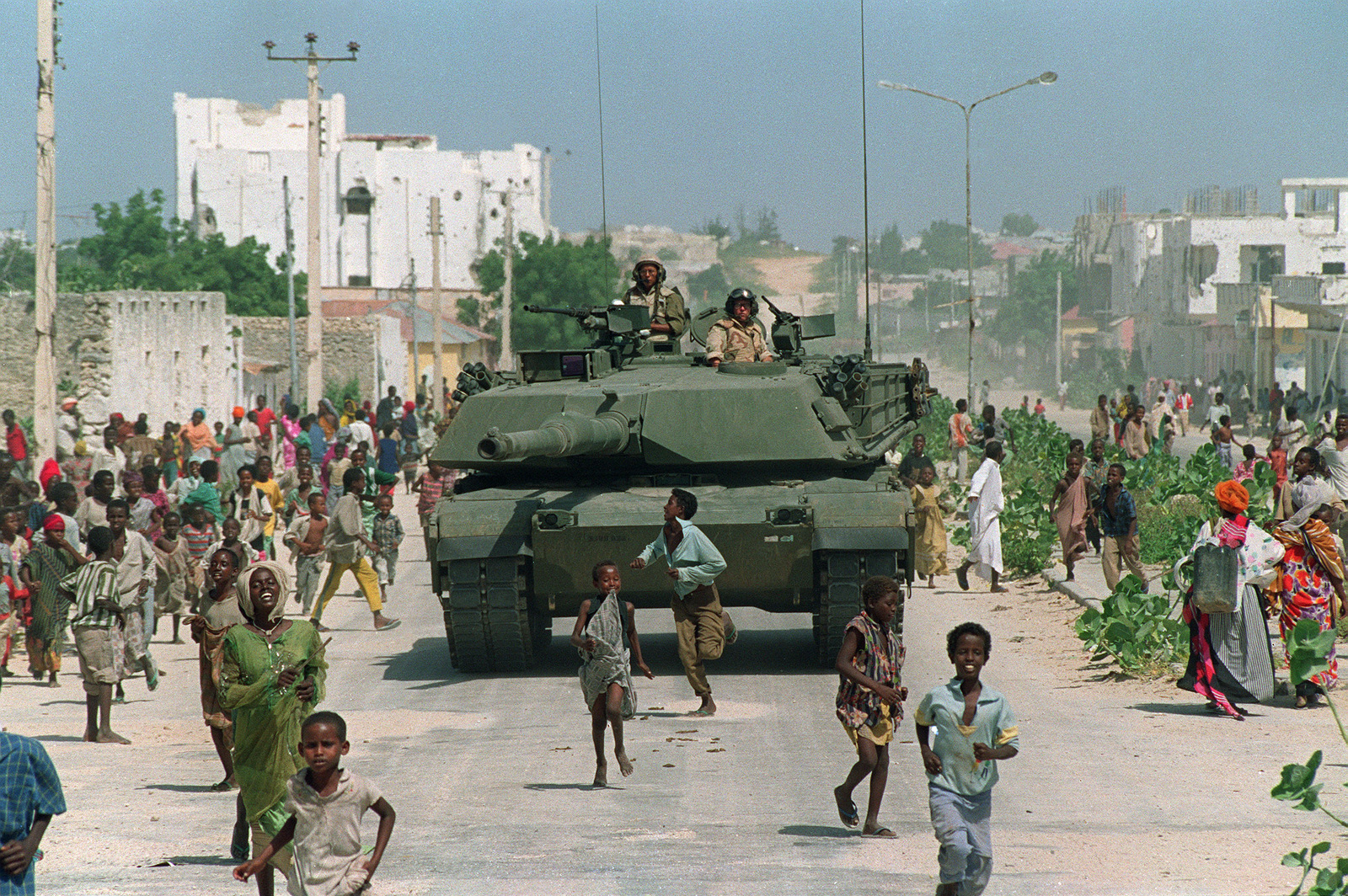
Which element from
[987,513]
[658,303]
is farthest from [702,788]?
[987,513]

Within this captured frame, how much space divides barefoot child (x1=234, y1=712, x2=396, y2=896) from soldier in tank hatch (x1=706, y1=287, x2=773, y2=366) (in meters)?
8.93

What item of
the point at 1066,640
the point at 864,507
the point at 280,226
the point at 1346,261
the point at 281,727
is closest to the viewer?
the point at 281,727

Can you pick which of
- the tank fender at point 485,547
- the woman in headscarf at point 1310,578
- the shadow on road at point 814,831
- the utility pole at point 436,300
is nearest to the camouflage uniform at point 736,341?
the tank fender at point 485,547

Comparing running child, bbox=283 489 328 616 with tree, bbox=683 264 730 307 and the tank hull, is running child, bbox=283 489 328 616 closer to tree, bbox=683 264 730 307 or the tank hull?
the tank hull

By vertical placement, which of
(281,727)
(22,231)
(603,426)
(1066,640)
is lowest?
(1066,640)

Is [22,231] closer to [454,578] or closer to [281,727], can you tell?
[454,578]

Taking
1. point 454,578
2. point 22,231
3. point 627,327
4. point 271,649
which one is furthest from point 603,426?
point 22,231

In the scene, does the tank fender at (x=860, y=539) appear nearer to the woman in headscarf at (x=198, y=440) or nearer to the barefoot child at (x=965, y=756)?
the barefoot child at (x=965, y=756)

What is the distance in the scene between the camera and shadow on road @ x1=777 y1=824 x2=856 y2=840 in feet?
25.6

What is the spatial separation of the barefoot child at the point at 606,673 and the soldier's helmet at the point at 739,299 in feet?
17.3

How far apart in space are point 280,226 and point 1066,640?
67.3 meters

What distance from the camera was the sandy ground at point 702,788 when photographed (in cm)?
718

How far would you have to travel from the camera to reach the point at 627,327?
1522cm

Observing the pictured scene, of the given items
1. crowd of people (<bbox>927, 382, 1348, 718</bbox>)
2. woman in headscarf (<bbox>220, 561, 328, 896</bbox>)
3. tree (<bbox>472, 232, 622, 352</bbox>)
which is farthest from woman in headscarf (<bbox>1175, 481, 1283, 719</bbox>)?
tree (<bbox>472, 232, 622, 352</bbox>)
